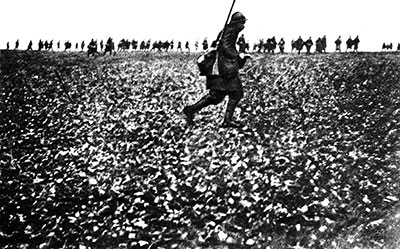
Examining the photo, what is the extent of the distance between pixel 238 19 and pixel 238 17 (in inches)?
1.9

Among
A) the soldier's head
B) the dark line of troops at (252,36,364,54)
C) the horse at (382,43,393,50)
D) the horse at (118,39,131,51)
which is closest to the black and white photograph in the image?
the soldier's head

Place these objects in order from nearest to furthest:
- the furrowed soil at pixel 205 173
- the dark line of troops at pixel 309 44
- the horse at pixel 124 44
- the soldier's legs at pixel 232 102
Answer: the furrowed soil at pixel 205 173
the soldier's legs at pixel 232 102
the dark line of troops at pixel 309 44
the horse at pixel 124 44

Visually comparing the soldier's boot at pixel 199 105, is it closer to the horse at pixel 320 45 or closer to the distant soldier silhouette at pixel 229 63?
the distant soldier silhouette at pixel 229 63

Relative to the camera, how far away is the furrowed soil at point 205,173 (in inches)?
357

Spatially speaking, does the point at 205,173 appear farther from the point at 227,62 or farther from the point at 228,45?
the point at 228,45

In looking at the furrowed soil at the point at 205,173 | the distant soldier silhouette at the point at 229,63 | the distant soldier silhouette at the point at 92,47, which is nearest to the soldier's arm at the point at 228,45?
the distant soldier silhouette at the point at 229,63

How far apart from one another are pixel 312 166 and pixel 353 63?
71.8 feet

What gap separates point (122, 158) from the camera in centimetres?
1373

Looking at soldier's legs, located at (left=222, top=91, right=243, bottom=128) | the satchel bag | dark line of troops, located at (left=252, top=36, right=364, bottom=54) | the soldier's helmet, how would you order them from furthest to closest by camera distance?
dark line of troops, located at (left=252, top=36, right=364, bottom=54)
soldier's legs, located at (left=222, top=91, right=243, bottom=128)
the satchel bag
the soldier's helmet

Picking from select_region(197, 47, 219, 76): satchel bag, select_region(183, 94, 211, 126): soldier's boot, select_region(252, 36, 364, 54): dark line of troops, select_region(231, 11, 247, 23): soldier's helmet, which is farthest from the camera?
select_region(252, 36, 364, 54): dark line of troops

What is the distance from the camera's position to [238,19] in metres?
11.1

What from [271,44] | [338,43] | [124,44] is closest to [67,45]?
[124,44]

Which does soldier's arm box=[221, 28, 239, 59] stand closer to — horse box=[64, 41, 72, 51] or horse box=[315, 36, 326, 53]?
horse box=[315, 36, 326, 53]

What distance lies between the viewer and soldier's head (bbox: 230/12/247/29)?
36.3 feet
